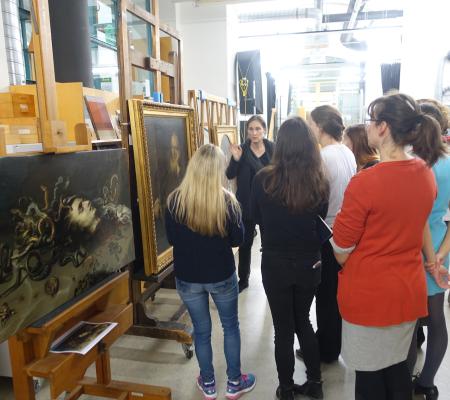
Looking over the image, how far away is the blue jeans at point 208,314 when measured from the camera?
187cm

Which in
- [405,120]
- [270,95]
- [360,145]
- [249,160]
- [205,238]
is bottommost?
[205,238]

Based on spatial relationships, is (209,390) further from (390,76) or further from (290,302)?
(390,76)

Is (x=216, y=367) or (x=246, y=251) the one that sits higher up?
(x=246, y=251)

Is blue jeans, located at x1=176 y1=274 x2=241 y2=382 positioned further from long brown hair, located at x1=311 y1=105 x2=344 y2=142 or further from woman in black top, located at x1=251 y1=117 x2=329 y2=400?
long brown hair, located at x1=311 y1=105 x2=344 y2=142

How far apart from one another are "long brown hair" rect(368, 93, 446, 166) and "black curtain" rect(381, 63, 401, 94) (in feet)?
19.8

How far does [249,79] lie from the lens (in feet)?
19.3

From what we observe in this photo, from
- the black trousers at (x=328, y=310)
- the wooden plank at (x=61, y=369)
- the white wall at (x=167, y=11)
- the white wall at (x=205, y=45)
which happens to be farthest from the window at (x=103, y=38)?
the wooden plank at (x=61, y=369)

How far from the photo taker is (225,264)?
6.03 ft

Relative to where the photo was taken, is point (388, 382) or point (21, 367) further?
point (388, 382)

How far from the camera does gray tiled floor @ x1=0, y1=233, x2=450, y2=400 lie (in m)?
2.12

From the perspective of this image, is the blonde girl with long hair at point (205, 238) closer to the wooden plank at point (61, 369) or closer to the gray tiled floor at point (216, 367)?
the gray tiled floor at point (216, 367)

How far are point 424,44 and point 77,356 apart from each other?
16.8 ft

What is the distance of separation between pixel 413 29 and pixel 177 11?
9.92 feet

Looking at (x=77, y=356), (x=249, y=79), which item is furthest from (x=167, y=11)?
(x=77, y=356)
